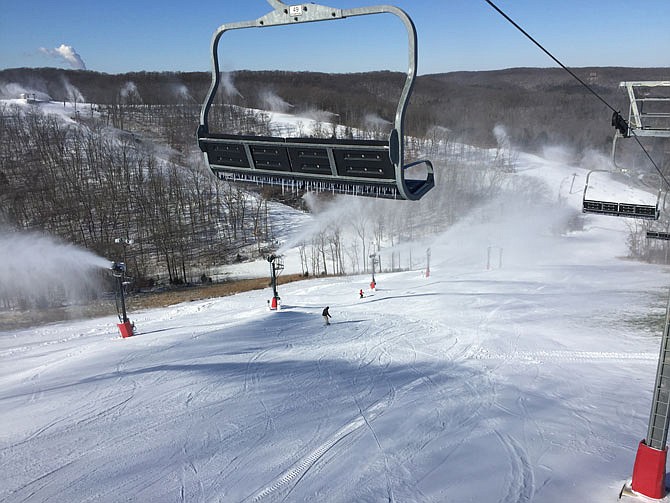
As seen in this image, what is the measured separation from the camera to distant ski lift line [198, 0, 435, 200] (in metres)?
1.99

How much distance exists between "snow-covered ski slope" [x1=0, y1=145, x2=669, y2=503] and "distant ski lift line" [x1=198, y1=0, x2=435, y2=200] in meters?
4.45

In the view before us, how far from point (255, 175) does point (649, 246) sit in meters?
40.9

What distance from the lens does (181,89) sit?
84688mm

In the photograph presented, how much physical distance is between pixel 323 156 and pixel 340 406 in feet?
21.4

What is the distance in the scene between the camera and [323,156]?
2.20 m

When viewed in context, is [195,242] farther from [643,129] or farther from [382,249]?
[643,129]

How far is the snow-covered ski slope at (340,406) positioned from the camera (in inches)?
225

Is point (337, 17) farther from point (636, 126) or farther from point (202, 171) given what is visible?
point (202, 171)

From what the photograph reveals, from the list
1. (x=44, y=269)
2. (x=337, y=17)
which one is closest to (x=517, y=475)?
(x=337, y=17)

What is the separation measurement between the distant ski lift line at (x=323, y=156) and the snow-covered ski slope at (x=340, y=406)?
445 centimetres

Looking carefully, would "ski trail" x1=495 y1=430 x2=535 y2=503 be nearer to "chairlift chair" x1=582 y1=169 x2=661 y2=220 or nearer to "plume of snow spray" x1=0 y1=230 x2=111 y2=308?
"chairlift chair" x1=582 y1=169 x2=661 y2=220

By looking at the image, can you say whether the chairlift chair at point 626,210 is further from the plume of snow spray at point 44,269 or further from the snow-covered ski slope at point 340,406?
the plume of snow spray at point 44,269

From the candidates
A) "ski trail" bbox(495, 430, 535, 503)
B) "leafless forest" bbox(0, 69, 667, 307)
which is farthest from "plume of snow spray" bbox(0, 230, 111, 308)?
"ski trail" bbox(495, 430, 535, 503)

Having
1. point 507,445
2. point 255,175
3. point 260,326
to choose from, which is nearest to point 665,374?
point 507,445
